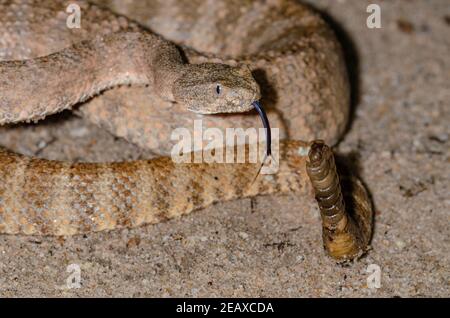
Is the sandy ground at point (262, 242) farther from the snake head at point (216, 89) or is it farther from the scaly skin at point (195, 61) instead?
the snake head at point (216, 89)

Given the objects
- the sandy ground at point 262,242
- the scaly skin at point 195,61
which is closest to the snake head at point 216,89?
the scaly skin at point 195,61

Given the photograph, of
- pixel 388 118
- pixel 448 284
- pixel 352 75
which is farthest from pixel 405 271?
pixel 352 75

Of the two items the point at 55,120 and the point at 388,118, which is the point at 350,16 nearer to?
the point at 388,118

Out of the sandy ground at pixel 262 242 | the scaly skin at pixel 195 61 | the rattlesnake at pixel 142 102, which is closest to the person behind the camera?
the sandy ground at pixel 262 242

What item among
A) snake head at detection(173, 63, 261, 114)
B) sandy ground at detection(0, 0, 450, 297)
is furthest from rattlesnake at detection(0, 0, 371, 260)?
sandy ground at detection(0, 0, 450, 297)

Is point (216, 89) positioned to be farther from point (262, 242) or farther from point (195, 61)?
point (262, 242)

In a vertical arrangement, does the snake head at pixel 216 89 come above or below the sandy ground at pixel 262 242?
above
